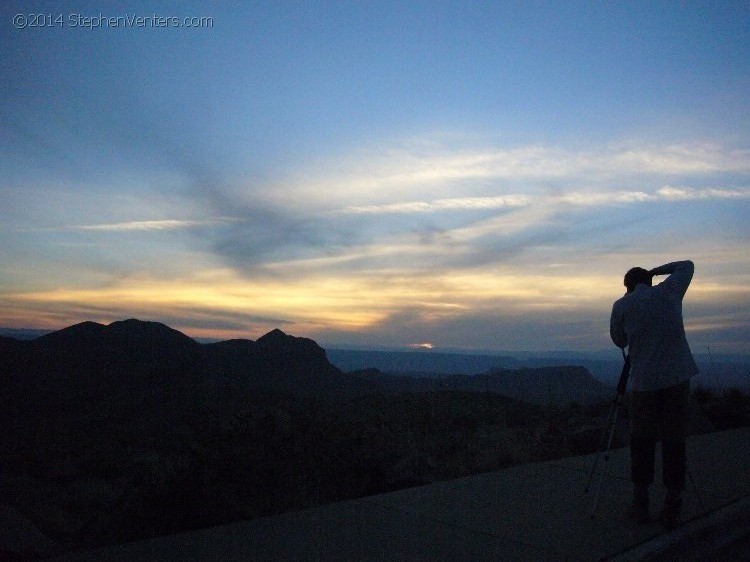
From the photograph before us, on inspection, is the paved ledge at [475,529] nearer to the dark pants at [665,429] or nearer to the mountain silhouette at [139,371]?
the dark pants at [665,429]

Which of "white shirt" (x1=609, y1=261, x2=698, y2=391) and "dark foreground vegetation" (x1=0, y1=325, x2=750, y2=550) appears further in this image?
"dark foreground vegetation" (x1=0, y1=325, x2=750, y2=550)

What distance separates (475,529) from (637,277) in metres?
2.64

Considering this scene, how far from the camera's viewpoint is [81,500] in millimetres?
9891

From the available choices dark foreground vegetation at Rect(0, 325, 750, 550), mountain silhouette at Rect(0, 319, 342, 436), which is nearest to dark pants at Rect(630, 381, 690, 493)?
dark foreground vegetation at Rect(0, 325, 750, 550)

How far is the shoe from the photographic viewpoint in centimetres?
551

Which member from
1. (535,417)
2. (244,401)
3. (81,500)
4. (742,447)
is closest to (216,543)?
(81,500)

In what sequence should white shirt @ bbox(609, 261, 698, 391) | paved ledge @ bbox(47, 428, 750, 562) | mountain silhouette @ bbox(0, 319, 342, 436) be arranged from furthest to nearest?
A: mountain silhouette @ bbox(0, 319, 342, 436) < white shirt @ bbox(609, 261, 698, 391) < paved ledge @ bbox(47, 428, 750, 562)

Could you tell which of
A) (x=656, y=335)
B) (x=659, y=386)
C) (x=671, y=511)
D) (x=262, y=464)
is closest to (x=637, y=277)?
(x=656, y=335)

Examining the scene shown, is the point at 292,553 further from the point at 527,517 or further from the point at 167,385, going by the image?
the point at 167,385

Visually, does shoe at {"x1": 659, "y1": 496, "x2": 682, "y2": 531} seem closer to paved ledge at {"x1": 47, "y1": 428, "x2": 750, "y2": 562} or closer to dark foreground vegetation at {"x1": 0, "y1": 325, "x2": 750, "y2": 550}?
paved ledge at {"x1": 47, "y1": 428, "x2": 750, "y2": 562}

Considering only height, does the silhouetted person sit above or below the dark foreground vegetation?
above

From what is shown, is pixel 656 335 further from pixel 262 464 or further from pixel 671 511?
pixel 262 464

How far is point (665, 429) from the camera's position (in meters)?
5.51

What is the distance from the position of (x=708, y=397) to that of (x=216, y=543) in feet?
51.9
